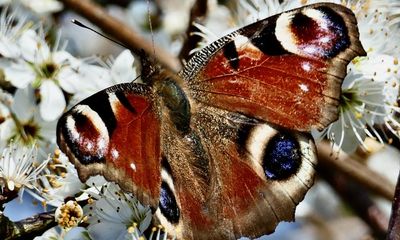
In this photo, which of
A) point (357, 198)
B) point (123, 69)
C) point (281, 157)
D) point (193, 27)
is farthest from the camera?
point (357, 198)

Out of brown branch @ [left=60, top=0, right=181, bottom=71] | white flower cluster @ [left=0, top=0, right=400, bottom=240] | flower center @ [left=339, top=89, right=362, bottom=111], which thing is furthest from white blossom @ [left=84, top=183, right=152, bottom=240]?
brown branch @ [left=60, top=0, right=181, bottom=71]

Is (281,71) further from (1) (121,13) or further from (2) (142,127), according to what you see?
(1) (121,13)

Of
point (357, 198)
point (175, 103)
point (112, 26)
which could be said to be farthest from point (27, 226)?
point (357, 198)

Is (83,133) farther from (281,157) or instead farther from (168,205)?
(281,157)

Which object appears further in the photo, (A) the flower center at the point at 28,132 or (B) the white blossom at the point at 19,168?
(A) the flower center at the point at 28,132

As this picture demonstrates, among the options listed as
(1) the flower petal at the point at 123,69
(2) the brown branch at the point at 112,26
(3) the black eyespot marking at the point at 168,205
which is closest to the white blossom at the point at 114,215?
(3) the black eyespot marking at the point at 168,205

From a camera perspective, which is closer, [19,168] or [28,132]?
[19,168]

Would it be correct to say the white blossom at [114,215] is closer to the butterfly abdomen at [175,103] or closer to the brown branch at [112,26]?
the butterfly abdomen at [175,103]
